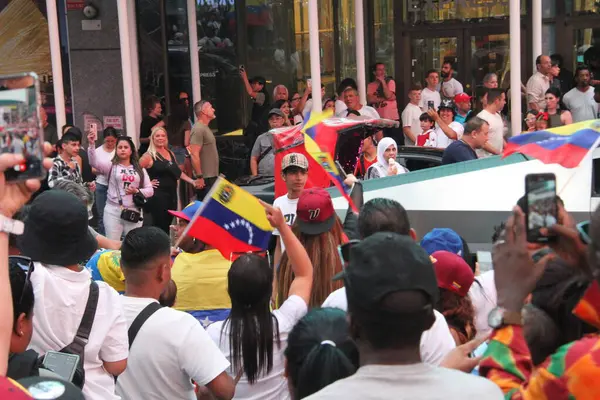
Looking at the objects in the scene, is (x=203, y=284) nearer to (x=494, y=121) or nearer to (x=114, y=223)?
(x=114, y=223)

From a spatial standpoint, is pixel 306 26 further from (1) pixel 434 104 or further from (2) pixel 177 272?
(2) pixel 177 272

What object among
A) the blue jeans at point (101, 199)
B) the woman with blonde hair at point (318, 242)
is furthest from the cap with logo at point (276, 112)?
the woman with blonde hair at point (318, 242)

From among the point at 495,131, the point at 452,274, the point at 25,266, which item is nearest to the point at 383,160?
the point at 495,131

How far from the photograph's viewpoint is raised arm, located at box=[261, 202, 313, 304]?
4738mm

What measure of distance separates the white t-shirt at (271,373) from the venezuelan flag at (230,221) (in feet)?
2.45

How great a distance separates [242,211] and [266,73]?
490 inches

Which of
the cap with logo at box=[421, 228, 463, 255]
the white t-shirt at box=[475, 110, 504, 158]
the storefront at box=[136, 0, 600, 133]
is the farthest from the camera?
the storefront at box=[136, 0, 600, 133]

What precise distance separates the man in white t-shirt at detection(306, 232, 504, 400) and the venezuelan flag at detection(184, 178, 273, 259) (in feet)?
8.16

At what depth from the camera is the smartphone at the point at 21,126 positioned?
9.87 ft

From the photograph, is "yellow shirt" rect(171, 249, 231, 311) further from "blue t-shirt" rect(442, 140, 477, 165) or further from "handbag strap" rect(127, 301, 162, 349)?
"blue t-shirt" rect(442, 140, 477, 165)

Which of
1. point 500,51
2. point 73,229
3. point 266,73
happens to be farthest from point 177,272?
point 500,51

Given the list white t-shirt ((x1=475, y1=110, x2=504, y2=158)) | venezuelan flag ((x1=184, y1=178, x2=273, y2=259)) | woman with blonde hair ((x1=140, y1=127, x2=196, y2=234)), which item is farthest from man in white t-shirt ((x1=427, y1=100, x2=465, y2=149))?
venezuelan flag ((x1=184, y1=178, x2=273, y2=259))

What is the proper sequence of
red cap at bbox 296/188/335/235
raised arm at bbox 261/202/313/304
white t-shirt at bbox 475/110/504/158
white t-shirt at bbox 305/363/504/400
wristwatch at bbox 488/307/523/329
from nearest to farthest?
white t-shirt at bbox 305/363/504/400, wristwatch at bbox 488/307/523/329, raised arm at bbox 261/202/313/304, red cap at bbox 296/188/335/235, white t-shirt at bbox 475/110/504/158

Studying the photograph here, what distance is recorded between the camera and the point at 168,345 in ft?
13.2
